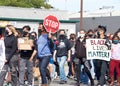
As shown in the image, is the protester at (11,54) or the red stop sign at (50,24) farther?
the red stop sign at (50,24)

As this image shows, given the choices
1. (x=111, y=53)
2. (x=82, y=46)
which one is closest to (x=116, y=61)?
(x=111, y=53)

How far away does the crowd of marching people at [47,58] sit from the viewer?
11498mm

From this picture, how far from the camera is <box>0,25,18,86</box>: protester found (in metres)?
11.3

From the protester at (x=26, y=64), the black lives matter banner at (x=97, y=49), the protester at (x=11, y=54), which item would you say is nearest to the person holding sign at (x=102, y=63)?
the black lives matter banner at (x=97, y=49)

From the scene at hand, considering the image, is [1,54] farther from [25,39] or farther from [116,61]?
[116,61]

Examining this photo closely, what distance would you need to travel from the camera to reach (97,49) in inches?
555

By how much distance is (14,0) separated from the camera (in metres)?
62.8

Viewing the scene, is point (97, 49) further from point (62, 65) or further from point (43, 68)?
point (43, 68)

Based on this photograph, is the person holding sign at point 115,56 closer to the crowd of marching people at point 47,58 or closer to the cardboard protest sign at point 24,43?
the crowd of marching people at point 47,58

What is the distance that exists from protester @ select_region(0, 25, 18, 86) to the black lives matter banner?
2.86 m

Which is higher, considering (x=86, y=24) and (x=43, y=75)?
(x=43, y=75)

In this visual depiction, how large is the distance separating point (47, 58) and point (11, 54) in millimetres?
1023

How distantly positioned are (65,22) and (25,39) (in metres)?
28.6

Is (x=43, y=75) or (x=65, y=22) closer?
(x=43, y=75)
